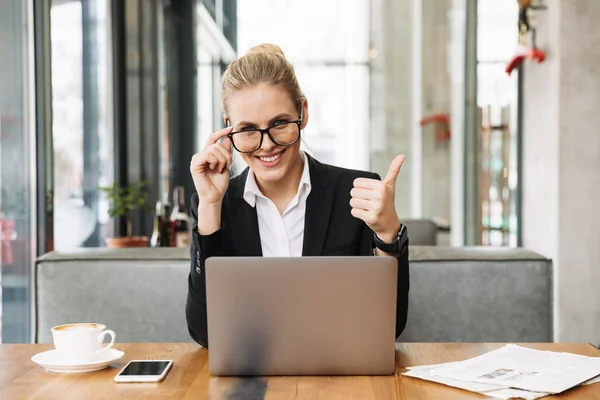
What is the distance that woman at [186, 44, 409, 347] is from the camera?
1661 millimetres

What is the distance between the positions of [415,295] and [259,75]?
0.74 m

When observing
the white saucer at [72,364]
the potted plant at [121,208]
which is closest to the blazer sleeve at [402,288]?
the white saucer at [72,364]

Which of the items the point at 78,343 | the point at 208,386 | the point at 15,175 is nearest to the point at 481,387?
the point at 208,386

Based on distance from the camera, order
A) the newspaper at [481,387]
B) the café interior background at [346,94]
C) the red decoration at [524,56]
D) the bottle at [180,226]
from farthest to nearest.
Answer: the café interior background at [346,94] → the red decoration at [524,56] → the bottle at [180,226] → the newspaper at [481,387]

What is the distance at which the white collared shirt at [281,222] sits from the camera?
192cm

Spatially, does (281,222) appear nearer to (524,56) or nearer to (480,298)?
(480,298)

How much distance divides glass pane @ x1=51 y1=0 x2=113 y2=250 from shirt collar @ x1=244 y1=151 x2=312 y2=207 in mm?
1550

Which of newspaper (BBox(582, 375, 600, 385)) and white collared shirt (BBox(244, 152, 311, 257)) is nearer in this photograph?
newspaper (BBox(582, 375, 600, 385))

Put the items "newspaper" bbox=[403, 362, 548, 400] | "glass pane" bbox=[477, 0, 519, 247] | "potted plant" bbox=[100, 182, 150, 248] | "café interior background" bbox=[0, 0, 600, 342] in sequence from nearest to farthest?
"newspaper" bbox=[403, 362, 548, 400]
"potted plant" bbox=[100, 182, 150, 248]
"café interior background" bbox=[0, 0, 600, 342]
"glass pane" bbox=[477, 0, 519, 247]

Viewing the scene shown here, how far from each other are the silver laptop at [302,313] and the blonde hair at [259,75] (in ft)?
2.40

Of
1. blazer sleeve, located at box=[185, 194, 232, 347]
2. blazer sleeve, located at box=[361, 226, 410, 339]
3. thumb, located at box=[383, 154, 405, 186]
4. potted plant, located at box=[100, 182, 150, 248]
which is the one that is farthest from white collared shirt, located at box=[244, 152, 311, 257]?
potted plant, located at box=[100, 182, 150, 248]

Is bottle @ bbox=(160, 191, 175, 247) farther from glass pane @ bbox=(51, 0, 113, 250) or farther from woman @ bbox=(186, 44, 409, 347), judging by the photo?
woman @ bbox=(186, 44, 409, 347)

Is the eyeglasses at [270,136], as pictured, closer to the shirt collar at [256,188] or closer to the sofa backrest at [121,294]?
the shirt collar at [256,188]

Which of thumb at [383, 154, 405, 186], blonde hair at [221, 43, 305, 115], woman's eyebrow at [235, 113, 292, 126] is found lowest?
thumb at [383, 154, 405, 186]
